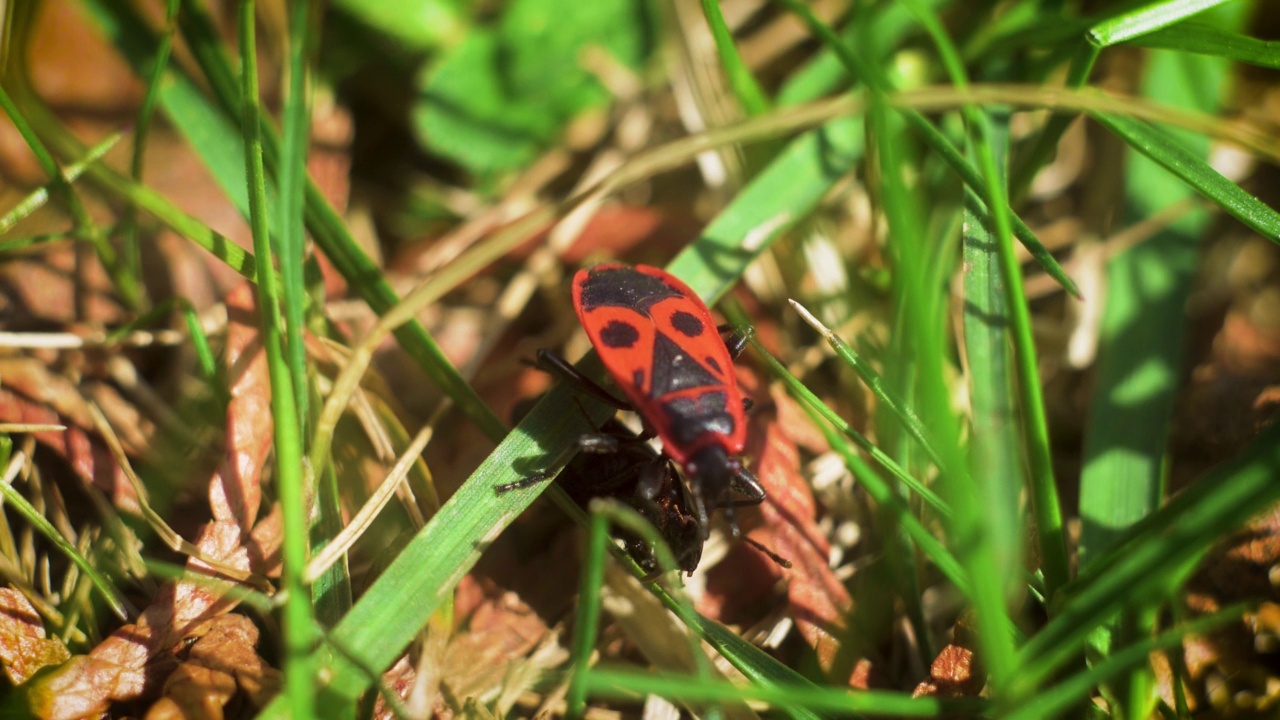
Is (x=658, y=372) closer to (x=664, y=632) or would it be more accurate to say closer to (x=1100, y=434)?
(x=664, y=632)

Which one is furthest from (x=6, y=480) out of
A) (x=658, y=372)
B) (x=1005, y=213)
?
(x=1005, y=213)

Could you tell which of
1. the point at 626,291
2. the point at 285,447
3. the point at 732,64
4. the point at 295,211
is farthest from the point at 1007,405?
the point at 295,211

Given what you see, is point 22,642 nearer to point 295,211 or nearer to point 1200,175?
point 295,211

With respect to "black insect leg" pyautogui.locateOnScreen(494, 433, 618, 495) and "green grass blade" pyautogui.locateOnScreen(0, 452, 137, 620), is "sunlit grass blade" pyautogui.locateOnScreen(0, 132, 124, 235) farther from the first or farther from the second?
"black insect leg" pyautogui.locateOnScreen(494, 433, 618, 495)

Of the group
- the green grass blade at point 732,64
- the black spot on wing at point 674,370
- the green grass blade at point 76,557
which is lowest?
the green grass blade at point 76,557

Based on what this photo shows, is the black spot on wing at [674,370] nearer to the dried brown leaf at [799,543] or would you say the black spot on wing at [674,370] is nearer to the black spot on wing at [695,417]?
the black spot on wing at [695,417]

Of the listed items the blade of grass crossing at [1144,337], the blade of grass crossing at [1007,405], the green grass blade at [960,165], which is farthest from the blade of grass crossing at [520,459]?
the blade of grass crossing at [1144,337]
